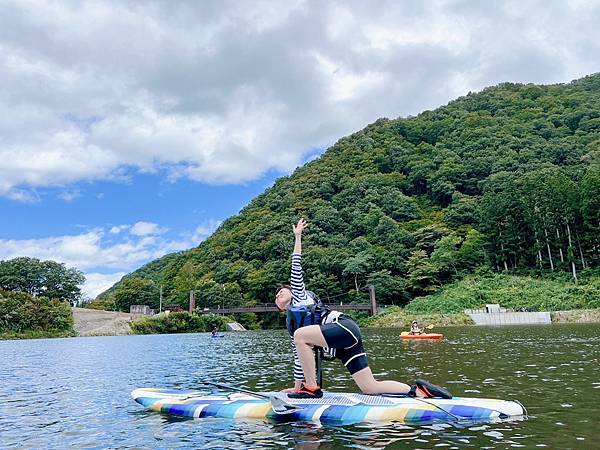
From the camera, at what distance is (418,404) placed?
362 inches

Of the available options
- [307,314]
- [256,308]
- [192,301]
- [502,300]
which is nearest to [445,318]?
[502,300]

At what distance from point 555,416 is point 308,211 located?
373 ft

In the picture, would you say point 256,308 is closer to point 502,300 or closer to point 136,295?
point 136,295

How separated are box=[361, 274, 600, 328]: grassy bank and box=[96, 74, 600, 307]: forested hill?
15.1 feet

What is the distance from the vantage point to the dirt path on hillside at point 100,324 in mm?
74812

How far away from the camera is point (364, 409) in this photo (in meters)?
9.30

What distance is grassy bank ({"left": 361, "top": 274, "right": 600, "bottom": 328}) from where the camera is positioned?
5578 cm

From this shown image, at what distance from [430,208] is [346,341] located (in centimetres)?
10916

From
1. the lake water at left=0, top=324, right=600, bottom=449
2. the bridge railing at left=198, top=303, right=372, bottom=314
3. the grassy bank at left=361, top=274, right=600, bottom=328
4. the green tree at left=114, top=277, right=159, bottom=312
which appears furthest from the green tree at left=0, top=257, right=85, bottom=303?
the lake water at left=0, top=324, right=600, bottom=449

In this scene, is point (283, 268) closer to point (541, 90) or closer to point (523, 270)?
point (523, 270)

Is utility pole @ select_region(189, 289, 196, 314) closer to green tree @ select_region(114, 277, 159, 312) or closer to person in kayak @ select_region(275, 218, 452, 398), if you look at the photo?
green tree @ select_region(114, 277, 159, 312)

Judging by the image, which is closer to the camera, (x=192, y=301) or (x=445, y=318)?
(x=445, y=318)

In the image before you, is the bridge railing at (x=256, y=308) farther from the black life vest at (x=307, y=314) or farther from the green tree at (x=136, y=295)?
the black life vest at (x=307, y=314)

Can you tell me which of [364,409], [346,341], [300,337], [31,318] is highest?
[31,318]
